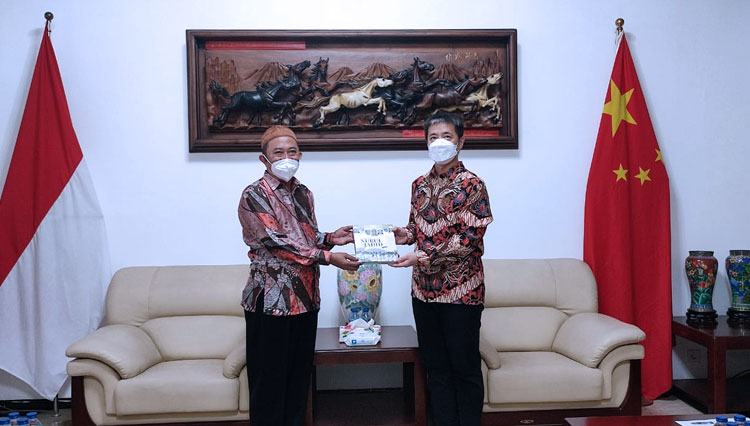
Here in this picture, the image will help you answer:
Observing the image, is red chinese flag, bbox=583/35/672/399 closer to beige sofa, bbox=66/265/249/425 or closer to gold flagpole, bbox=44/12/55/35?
beige sofa, bbox=66/265/249/425

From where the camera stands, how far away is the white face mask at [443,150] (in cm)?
241

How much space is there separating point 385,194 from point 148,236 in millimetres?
1447

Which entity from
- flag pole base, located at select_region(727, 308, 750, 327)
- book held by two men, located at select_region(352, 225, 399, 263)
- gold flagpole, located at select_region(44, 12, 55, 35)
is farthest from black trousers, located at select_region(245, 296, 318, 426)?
flag pole base, located at select_region(727, 308, 750, 327)

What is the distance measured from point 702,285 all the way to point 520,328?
1.12 metres

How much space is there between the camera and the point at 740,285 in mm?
3330

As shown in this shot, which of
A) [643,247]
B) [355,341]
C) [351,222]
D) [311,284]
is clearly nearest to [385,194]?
[351,222]

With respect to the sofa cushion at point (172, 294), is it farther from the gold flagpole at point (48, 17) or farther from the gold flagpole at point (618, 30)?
the gold flagpole at point (618, 30)

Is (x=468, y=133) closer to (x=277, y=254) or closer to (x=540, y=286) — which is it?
(x=540, y=286)

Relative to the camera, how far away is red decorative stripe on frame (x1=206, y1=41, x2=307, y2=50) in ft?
11.2

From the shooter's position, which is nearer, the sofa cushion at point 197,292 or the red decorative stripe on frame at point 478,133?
the sofa cushion at point 197,292

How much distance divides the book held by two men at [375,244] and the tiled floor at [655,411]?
6.11 feet

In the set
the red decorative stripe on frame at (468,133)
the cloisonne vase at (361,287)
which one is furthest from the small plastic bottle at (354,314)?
the red decorative stripe on frame at (468,133)

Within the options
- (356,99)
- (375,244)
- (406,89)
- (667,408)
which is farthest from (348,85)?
(667,408)

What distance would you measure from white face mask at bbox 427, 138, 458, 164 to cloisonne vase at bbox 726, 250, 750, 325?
6.69 feet
